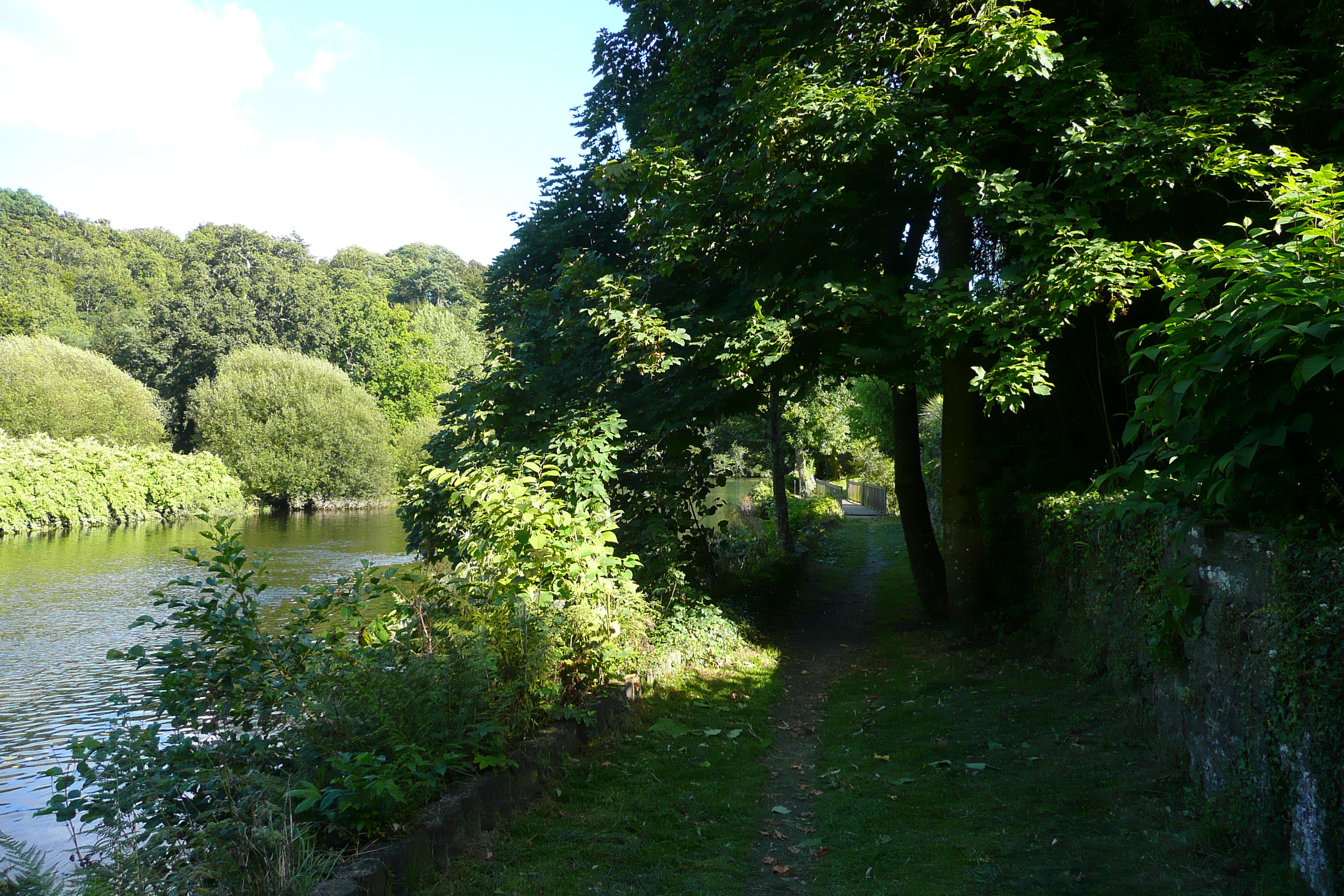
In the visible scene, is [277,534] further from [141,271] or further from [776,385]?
[141,271]

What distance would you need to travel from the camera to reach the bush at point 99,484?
32906mm

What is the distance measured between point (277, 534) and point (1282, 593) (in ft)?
124

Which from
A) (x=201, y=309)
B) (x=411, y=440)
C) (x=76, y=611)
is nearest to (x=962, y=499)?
(x=76, y=611)

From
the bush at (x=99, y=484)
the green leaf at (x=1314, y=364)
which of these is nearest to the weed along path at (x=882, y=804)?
the green leaf at (x=1314, y=364)

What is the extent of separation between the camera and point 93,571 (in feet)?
76.4

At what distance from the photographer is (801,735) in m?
7.91

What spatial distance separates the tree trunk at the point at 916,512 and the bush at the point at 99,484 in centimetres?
3044

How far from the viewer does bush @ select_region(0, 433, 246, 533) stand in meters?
32.9

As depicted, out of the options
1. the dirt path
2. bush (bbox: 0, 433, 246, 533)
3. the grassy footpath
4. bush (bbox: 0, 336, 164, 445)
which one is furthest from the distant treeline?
the grassy footpath

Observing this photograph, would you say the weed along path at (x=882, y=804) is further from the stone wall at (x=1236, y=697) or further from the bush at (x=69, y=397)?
the bush at (x=69, y=397)

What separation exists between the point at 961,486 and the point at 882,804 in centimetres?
590

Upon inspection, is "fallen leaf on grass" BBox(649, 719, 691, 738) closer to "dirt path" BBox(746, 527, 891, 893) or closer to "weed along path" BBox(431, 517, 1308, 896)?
"weed along path" BBox(431, 517, 1308, 896)

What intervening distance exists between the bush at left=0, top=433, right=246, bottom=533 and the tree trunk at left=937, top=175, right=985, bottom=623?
3190 centimetres

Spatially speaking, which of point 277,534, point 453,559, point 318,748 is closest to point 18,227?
point 277,534
